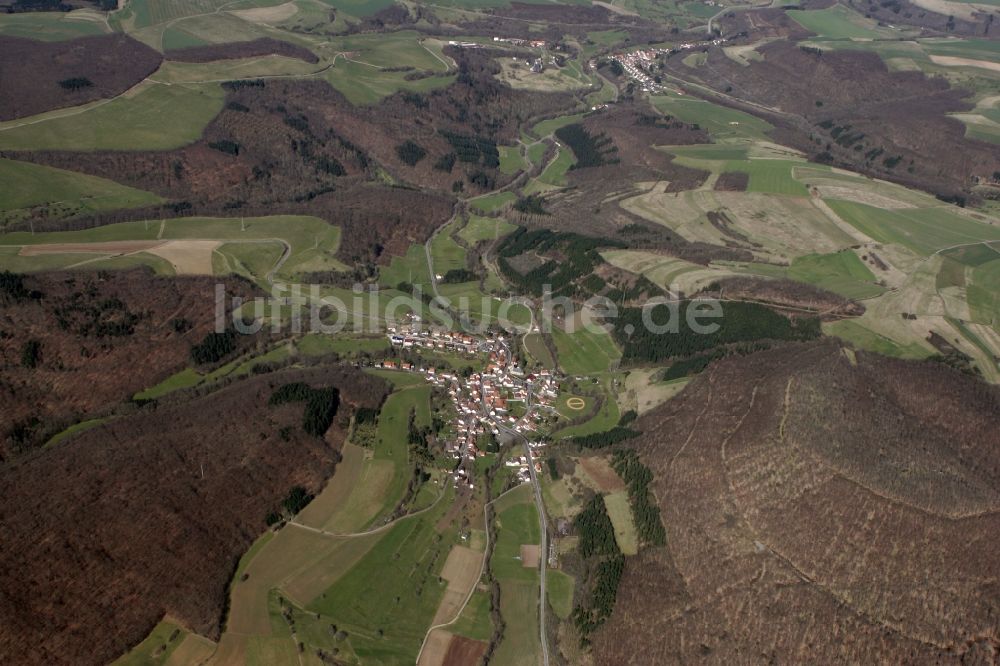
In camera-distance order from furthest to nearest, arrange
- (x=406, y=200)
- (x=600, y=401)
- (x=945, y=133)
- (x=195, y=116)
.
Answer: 1. (x=945, y=133)
2. (x=195, y=116)
3. (x=406, y=200)
4. (x=600, y=401)

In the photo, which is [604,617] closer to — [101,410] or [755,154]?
[101,410]

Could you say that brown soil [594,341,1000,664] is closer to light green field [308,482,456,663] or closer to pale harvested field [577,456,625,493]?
pale harvested field [577,456,625,493]

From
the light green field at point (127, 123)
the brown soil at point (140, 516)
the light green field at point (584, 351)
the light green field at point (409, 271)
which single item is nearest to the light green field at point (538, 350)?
the light green field at point (584, 351)

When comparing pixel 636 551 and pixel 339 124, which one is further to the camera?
pixel 339 124

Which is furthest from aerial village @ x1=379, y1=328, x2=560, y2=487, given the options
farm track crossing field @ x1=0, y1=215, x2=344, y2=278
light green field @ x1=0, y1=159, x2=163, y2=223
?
light green field @ x1=0, y1=159, x2=163, y2=223

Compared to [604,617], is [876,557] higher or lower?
higher

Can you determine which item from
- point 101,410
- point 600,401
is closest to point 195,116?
point 101,410
